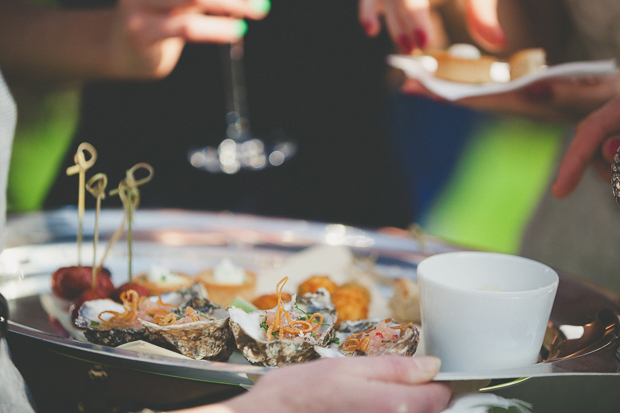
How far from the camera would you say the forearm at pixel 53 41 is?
5.89 ft

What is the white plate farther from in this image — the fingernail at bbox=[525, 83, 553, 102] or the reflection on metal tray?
the reflection on metal tray

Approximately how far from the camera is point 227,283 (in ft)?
4.12

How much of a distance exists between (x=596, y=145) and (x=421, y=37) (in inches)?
28.1

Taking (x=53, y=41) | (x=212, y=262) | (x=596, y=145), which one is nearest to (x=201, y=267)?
(x=212, y=262)

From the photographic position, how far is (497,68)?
187 centimetres

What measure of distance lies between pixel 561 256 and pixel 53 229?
5.77ft

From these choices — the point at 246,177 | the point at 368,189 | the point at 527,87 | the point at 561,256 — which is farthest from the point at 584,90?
the point at 368,189

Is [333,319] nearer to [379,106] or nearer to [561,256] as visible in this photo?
[561,256]

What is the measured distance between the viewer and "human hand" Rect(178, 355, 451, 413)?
2.09ft

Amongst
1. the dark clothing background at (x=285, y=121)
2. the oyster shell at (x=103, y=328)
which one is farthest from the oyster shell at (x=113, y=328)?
the dark clothing background at (x=285, y=121)

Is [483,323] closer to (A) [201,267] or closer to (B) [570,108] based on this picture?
(A) [201,267]

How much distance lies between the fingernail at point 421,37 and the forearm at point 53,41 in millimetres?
1023

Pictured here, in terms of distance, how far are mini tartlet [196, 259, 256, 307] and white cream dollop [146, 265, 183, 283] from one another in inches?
2.4

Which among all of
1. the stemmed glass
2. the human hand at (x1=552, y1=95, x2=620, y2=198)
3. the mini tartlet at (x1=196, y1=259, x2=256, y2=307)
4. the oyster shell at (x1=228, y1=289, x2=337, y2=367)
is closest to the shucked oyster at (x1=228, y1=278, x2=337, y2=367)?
the oyster shell at (x1=228, y1=289, x2=337, y2=367)
